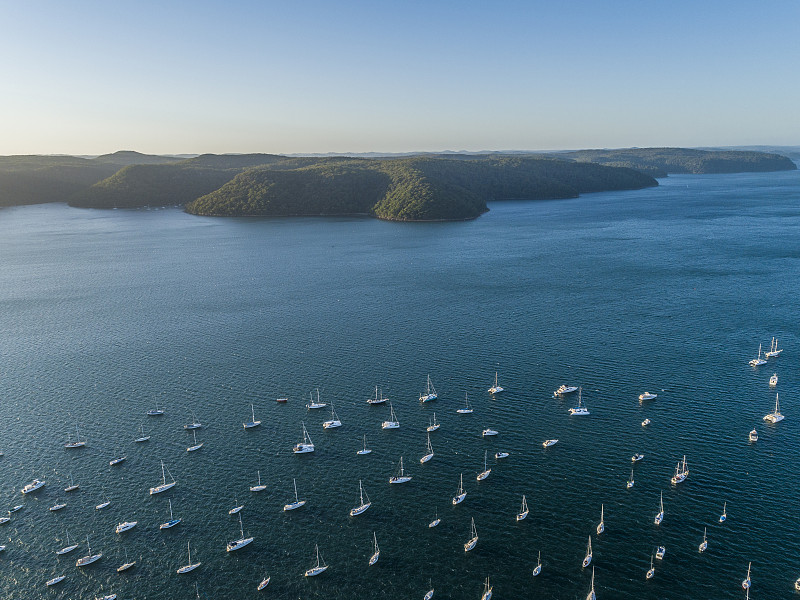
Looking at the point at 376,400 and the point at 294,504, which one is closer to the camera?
the point at 294,504

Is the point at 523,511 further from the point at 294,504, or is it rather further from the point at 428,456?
the point at 294,504

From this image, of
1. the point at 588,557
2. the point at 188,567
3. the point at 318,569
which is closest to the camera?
the point at 318,569

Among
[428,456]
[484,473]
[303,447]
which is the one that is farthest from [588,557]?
[303,447]

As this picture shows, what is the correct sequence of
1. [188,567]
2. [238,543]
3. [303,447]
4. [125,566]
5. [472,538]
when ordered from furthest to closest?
[303,447], [472,538], [238,543], [125,566], [188,567]

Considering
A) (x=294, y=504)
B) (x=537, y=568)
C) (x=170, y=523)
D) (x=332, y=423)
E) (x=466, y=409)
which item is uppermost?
(x=332, y=423)

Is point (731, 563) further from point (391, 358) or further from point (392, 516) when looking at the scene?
point (391, 358)

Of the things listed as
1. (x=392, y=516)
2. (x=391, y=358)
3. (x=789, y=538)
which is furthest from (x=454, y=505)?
(x=391, y=358)

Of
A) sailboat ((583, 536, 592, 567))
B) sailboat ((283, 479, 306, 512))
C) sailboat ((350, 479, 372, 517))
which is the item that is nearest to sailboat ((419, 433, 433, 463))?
sailboat ((350, 479, 372, 517))

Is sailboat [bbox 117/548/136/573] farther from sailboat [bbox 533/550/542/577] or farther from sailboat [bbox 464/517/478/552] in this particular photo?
sailboat [bbox 533/550/542/577]
